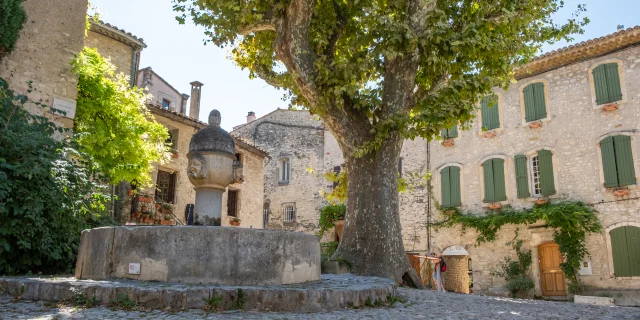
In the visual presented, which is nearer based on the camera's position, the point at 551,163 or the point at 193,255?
the point at 193,255

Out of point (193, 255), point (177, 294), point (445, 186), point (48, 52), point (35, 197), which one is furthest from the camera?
point (445, 186)

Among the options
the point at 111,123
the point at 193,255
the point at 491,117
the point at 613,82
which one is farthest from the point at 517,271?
the point at 193,255

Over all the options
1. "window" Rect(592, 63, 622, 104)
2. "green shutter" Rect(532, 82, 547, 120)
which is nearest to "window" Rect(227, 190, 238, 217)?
"green shutter" Rect(532, 82, 547, 120)

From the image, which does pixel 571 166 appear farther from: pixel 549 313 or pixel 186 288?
pixel 186 288

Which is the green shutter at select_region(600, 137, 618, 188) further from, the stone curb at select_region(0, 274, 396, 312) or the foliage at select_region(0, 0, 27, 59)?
the foliage at select_region(0, 0, 27, 59)

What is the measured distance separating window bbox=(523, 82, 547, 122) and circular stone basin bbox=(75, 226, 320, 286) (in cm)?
1531

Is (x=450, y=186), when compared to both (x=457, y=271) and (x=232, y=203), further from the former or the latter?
(x=232, y=203)

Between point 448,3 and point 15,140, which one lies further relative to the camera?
point 448,3

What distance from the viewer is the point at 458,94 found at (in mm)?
9234

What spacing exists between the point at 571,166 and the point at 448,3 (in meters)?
10.3

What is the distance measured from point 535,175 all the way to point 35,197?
1656 centimetres

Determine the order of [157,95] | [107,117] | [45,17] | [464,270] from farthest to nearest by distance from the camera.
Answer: [157,95], [464,270], [107,117], [45,17]

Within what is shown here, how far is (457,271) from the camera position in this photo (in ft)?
68.3

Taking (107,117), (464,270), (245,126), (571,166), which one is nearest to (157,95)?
(245,126)
